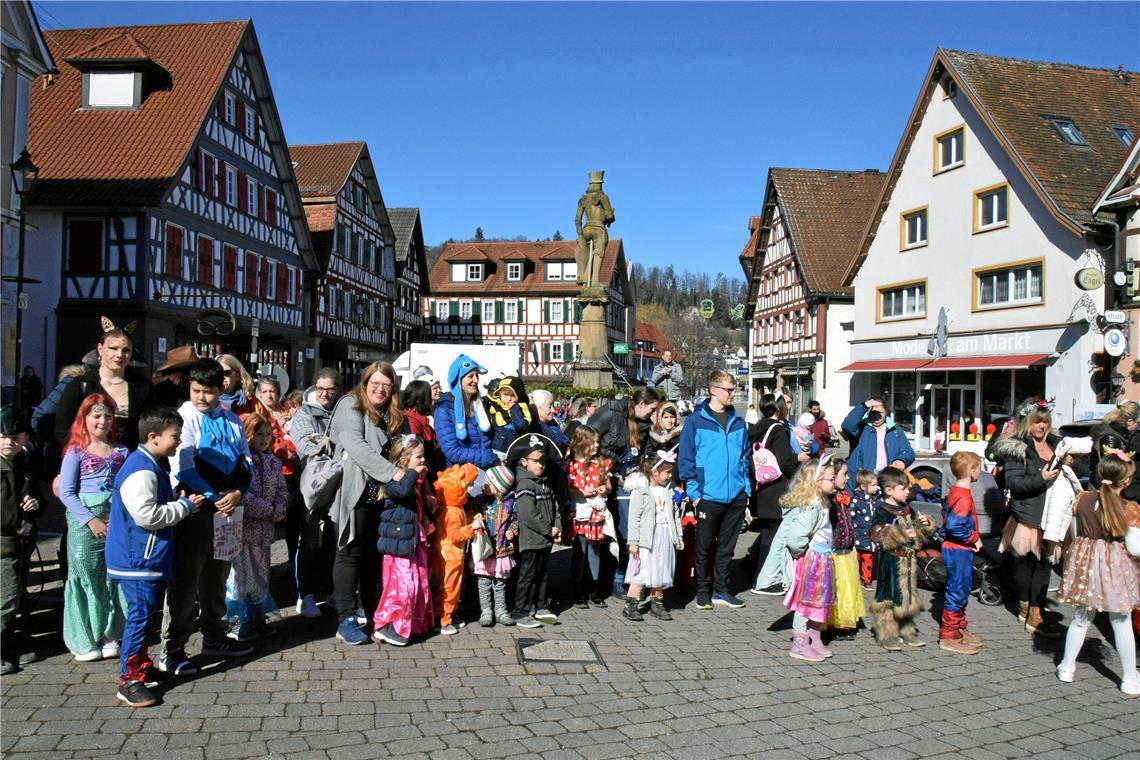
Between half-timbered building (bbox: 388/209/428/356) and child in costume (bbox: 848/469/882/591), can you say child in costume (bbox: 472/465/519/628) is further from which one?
half-timbered building (bbox: 388/209/428/356)

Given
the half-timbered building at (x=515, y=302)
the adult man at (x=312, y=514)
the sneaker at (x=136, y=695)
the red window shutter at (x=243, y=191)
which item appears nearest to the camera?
the sneaker at (x=136, y=695)

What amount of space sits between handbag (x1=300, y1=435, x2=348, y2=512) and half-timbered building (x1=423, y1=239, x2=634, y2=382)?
2079 inches

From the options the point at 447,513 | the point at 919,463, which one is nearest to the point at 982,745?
the point at 447,513

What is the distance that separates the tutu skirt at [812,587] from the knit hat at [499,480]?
2.16m

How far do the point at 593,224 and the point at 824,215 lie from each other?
80.1 feet

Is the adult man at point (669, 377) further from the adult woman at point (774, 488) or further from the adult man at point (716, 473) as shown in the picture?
the adult man at point (716, 473)


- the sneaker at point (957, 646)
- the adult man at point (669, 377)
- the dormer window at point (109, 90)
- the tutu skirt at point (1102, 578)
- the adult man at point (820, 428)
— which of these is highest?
the dormer window at point (109, 90)

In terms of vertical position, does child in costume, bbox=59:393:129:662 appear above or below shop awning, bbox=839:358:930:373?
below

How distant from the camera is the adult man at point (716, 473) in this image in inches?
297

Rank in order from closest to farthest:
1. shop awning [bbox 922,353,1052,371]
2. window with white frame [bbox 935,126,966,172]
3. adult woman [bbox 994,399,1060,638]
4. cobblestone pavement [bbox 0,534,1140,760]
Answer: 1. cobblestone pavement [bbox 0,534,1140,760]
2. adult woman [bbox 994,399,1060,638]
3. shop awning [bbox 922,353,1052,371]
4. window with white frame [bbox 935,126,966,172]

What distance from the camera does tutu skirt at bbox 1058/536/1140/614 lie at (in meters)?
5.69

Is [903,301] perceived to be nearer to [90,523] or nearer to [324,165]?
[324,165]

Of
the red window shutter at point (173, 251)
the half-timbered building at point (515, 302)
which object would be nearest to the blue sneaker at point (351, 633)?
the red window shutter at point (173, 251)

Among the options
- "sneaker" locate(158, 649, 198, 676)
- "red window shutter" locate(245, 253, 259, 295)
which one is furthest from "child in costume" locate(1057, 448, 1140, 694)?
"red window shutter" locate(245, 253, 259, 295)
